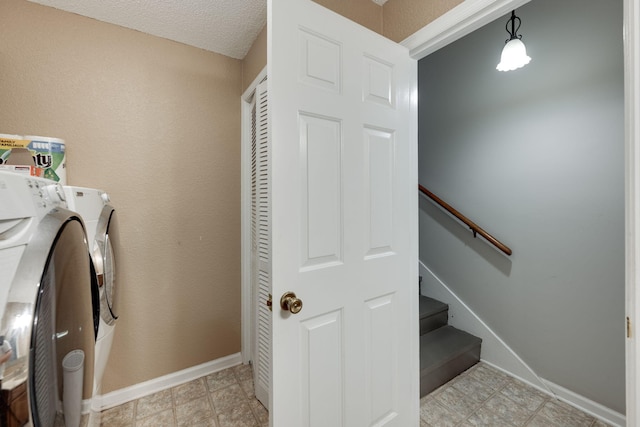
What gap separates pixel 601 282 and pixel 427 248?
1.17 metres

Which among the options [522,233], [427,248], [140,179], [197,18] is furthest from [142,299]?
[522,233]

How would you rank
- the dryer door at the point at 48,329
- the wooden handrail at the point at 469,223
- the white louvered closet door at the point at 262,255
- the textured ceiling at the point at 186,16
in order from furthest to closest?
the wooden handrail at the point at 469,223
the white louvered closet door at the point at 262,255
the textured ceiling at the point at 186,16
the dryer door at the point at 48,329

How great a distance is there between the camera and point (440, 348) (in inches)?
76.7

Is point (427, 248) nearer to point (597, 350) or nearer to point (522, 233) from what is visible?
point (522, 233)

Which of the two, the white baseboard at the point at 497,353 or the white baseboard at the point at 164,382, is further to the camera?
the white baseboard at the point at 164,382

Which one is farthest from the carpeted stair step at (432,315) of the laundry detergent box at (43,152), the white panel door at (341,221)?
the laundry detergent box at (43,152)

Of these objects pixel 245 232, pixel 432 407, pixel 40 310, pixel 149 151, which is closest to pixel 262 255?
pixel 245 232

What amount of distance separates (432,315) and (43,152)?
280 centimetres

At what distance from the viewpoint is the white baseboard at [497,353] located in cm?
156

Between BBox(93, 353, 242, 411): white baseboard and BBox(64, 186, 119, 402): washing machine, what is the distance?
832mm

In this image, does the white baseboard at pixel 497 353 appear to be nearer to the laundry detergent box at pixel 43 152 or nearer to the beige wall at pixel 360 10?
the beige wall at pixel 360 10

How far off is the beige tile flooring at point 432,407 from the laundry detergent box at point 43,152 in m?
1.48

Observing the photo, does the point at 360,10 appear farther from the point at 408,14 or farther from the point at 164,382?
the point at 164,382

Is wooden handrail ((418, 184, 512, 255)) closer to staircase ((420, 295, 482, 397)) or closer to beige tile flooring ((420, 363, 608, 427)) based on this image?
staircase ((420, 295, 482, 397))
